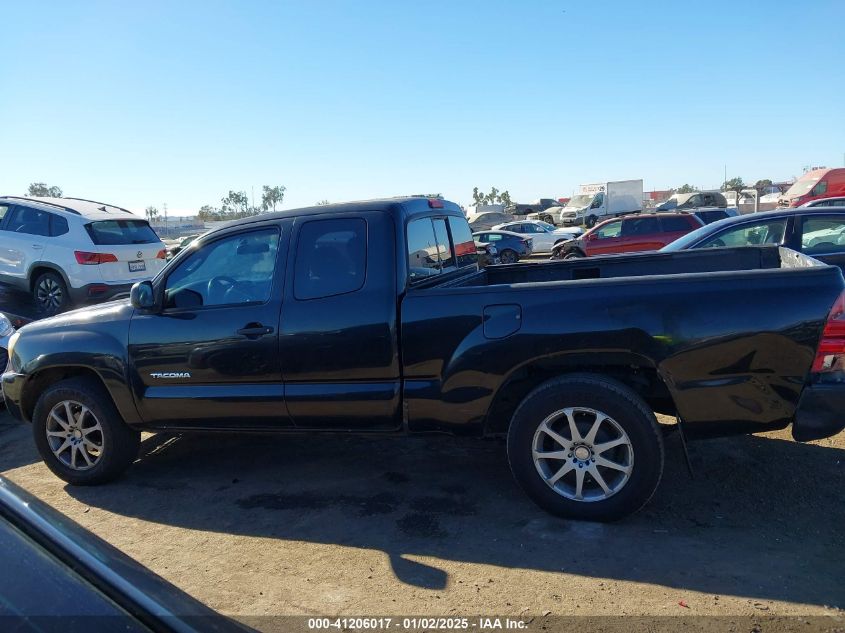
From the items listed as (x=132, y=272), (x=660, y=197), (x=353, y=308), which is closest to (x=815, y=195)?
(x=132, y=272)

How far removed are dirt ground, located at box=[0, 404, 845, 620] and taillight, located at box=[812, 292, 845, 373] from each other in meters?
0.91

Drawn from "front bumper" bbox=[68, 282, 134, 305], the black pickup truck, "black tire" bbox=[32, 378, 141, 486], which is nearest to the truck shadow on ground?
"black tire" bbox=[32, 378, 141, 486]

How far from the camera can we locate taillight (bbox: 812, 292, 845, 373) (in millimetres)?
3328

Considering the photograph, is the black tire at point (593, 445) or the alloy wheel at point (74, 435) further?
the alloy wheel at point (74, 435)

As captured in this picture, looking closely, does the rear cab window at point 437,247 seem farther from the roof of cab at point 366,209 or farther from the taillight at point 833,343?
the taillight at point 833,343

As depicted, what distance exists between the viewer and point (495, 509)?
3.99m

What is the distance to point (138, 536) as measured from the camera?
394 cm

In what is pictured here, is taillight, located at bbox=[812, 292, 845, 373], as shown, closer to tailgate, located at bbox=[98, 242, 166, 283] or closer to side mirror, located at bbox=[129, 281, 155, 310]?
side mirror, located at bbox=[129, 281, 155, 310]

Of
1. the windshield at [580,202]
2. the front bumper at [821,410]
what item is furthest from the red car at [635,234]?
the windshield at [580,202]

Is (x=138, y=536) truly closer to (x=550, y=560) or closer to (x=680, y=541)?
(x=550, y=560)

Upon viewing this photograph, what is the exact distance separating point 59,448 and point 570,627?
151 inches

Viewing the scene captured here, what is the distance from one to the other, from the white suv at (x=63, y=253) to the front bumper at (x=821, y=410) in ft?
30.8

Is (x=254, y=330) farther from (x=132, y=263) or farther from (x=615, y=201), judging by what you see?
(x=615, y=201)

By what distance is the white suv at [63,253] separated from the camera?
385 inches
